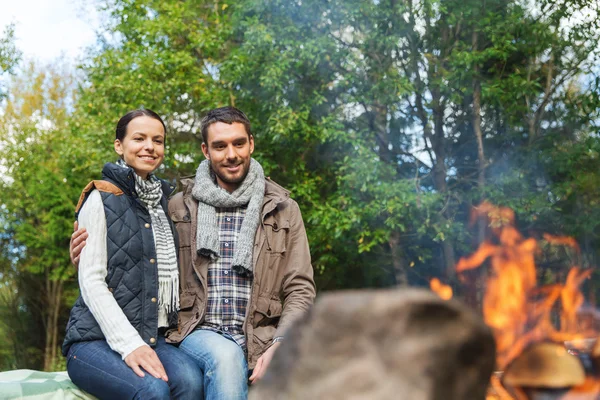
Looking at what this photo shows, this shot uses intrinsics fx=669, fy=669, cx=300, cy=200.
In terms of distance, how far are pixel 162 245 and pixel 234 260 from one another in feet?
1.02

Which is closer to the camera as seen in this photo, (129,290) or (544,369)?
(544,369)

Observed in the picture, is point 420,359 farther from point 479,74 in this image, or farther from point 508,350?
point 479,74

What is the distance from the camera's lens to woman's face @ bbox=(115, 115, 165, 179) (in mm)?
2869

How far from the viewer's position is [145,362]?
2.48 meters

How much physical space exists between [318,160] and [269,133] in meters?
1.01

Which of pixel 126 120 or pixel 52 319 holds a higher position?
pixel 126 120

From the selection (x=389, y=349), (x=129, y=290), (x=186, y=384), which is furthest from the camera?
(x=129, y=290)

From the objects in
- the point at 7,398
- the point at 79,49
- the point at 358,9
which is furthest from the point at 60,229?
the point at 7,398

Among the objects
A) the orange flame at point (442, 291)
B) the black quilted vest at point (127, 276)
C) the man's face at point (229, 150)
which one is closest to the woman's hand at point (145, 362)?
the black quilted vest at point (127, 276)

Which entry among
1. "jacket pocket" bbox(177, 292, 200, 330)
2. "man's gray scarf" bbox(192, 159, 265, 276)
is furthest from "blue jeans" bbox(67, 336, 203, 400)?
"man's gray scarf" bbox(192, 159, 265, 276)

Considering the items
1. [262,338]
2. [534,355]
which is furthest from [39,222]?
[534,355]

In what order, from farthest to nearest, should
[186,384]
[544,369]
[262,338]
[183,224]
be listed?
[183,224]
[262,338]
[186,384]
[544,369]

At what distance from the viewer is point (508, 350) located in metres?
1.87

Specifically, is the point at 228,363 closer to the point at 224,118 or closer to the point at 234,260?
the point at 234,260
